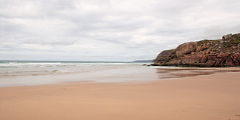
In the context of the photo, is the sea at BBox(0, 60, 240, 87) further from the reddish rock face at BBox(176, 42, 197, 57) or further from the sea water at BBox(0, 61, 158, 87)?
the reddish rock face at BBox(176, 42, 197, 57)

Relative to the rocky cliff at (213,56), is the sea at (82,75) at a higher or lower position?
lower

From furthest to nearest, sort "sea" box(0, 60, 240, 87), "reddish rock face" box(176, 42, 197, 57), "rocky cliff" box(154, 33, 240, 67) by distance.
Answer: "reddish rock face" box(176, 42, 197, 57) < "rocky cliff" box(154, 33, 240, 67) < "sea" box(0, 60, 240, 87)

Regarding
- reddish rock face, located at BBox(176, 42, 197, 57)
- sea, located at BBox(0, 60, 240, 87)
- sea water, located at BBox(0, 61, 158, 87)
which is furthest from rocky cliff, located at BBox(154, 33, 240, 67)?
sea water, located at BBox(0, 61, 158, 87)

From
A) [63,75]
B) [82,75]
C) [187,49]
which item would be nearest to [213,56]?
[187,49]

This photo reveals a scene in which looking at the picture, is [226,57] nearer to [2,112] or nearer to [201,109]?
[201,109]

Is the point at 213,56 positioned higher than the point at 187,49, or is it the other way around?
the point at 187,49

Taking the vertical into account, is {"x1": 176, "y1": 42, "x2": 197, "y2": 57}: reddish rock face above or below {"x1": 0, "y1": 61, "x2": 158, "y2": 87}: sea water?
above

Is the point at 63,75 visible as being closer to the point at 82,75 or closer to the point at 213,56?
the point at 82,75

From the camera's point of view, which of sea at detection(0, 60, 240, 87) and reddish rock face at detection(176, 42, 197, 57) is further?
reddish rock face at detection(176, 42, 197, 57)

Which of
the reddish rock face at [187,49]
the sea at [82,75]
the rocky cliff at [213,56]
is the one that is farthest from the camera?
the reddish rock face at [187,49]

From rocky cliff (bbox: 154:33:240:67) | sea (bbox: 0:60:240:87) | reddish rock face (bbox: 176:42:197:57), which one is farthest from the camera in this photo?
reddish rock face (bbox: 176:42:197:57)

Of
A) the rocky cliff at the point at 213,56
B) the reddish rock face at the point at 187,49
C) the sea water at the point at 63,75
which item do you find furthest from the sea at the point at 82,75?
the reddish rock face at the point at 187,49

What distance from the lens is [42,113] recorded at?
4445mm

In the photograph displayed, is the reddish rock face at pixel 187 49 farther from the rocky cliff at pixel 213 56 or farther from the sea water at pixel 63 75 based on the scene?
the sea water at pixel 63 75
